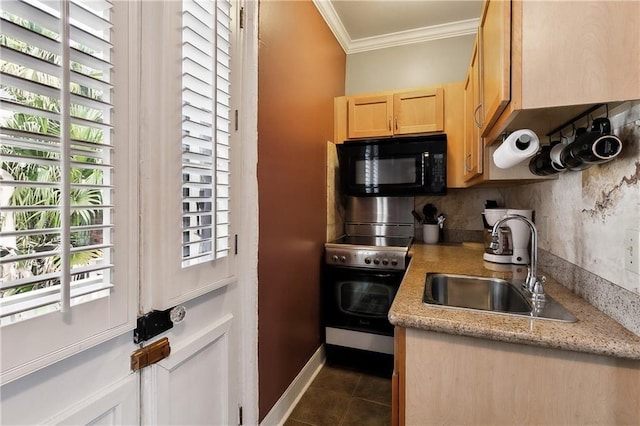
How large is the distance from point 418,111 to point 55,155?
2.26m

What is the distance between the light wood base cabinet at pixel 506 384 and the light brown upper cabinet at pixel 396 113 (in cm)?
173

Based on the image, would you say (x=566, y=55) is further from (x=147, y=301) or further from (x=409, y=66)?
(x=409, y=66)

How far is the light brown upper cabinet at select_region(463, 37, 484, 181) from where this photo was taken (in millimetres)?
1547

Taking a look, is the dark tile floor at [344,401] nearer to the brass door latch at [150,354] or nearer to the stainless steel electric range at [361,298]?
the stainless steel electric range at [361,298]

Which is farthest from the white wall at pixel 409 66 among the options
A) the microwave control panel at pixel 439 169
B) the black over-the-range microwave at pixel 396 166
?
the microwave control panel at pixel 439 169

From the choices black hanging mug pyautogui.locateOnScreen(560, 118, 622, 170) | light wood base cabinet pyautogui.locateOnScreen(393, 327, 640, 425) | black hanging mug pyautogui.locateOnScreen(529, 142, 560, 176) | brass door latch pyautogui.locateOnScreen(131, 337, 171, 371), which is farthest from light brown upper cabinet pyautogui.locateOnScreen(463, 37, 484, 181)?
brass door latch pyautogui.locateOnScreen(131, 337, 171, 371)

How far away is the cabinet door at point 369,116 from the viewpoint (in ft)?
7.86

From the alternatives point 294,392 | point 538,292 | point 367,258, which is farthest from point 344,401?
point 538,292

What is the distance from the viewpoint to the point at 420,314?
0.99 metres

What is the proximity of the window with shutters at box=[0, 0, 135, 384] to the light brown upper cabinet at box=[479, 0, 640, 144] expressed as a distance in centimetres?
108

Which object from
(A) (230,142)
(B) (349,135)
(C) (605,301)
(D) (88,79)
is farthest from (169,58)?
(B) (349,135)

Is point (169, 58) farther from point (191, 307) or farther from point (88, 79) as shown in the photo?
point (191, 307)

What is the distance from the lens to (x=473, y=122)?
68.9 inches

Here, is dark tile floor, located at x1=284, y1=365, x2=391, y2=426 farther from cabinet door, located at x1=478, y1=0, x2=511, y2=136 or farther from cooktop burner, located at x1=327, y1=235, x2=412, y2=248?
cabinet door, located at x1=478, y1=0, x2=511, y2=136
